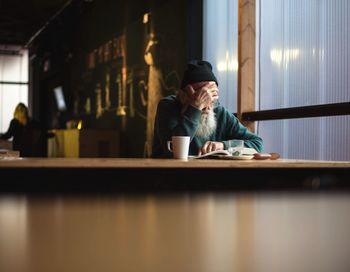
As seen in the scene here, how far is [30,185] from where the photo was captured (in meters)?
1.58

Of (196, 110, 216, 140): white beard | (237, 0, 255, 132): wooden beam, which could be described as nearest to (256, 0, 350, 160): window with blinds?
(237, 0, 255, 132): wooden beam

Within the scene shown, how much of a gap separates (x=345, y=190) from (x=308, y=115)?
1.26m

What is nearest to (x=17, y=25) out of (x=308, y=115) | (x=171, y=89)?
(x=171, y=89)

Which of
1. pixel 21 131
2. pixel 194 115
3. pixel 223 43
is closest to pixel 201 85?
pixel 194 115

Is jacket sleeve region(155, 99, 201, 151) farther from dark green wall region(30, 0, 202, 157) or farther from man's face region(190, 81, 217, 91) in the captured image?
dark green wall region(30, 0, 202, 157)

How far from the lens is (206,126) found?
305 centimetres

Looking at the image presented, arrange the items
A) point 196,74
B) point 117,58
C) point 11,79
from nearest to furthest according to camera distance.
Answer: point 196,74
point 117,58
point 11,79

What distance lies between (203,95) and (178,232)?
1117 mm

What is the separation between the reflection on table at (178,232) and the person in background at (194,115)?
82 cm

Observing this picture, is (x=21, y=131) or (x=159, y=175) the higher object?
(x=21, y=131)

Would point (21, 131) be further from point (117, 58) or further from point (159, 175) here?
point (159, 175)

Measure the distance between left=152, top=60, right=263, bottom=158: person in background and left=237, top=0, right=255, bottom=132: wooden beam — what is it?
933 mm

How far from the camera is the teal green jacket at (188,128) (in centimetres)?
290

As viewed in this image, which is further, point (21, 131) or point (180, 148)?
point (21, 131)
